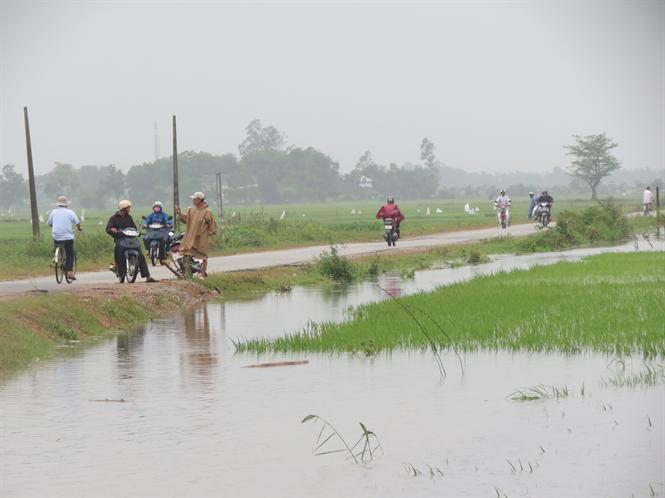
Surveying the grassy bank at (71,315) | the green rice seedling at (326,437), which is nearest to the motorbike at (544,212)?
the grassy bank at (71,315)

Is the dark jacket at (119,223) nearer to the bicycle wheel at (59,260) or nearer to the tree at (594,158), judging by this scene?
the bicycle wheel at (59,260)

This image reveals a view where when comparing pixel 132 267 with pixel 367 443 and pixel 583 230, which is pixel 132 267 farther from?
pixel 583 230

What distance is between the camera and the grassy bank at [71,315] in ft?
57.8

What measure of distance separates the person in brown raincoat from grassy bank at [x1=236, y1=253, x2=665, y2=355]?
169 inches

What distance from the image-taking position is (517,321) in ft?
61.8

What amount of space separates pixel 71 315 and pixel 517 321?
6.38 metres

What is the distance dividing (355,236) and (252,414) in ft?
135

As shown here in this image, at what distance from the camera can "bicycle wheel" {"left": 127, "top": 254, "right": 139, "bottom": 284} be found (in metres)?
25.4

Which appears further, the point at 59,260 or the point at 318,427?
the point at 59,260

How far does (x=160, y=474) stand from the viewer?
33.6 feet

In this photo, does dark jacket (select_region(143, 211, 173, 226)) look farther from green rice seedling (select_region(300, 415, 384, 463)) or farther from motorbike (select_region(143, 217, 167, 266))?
green rice seedling (select_region(300, 415, 384, 463))

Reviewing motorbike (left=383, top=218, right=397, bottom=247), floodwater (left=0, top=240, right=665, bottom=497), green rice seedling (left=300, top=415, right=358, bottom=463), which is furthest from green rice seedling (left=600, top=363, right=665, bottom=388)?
motorbike (left=383, top=218, right=397, bottom=247)

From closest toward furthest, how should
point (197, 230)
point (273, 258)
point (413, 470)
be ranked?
point (413, 470) < point (197, 230) < point (273, 258)

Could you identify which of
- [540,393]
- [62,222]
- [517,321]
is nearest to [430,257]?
[62,222]
